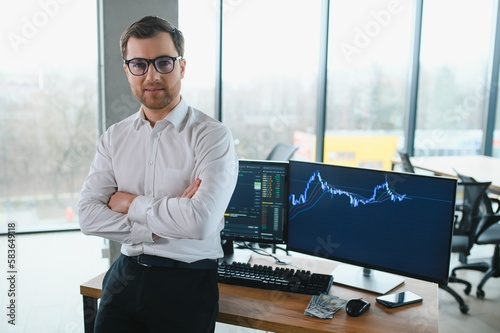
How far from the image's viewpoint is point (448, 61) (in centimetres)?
605

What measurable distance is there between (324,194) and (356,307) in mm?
478

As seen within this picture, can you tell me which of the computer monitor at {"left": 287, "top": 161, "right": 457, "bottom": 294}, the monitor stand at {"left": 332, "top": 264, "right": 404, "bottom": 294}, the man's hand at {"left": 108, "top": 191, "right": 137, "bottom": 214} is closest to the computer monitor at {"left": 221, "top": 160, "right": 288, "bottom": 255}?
the computer monitor at {"left": 287, "top": 161, "right": 457, "bottom": 294}

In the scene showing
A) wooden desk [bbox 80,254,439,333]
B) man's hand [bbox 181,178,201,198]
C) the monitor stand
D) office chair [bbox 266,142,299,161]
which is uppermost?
man's hand [bbox 181,178,201,198]

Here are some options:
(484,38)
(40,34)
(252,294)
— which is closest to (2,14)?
(40,34)

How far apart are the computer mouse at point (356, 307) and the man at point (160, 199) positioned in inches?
18.2

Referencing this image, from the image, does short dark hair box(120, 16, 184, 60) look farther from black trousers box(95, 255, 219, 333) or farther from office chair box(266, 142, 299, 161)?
office chair box(266, 142, 299, 161)

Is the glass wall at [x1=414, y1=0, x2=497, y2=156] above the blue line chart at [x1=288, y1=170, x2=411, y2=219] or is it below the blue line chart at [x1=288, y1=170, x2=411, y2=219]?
above

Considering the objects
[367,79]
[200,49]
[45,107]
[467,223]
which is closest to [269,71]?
[200,49]

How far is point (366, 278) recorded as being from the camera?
6.54 feet

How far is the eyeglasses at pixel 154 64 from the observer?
5.73 feet

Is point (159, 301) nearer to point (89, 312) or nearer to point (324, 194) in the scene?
point (89, 312)

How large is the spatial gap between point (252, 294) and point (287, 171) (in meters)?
0.53

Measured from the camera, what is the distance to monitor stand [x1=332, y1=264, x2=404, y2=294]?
6.29ft

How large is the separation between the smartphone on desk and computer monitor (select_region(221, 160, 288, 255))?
49 cm
